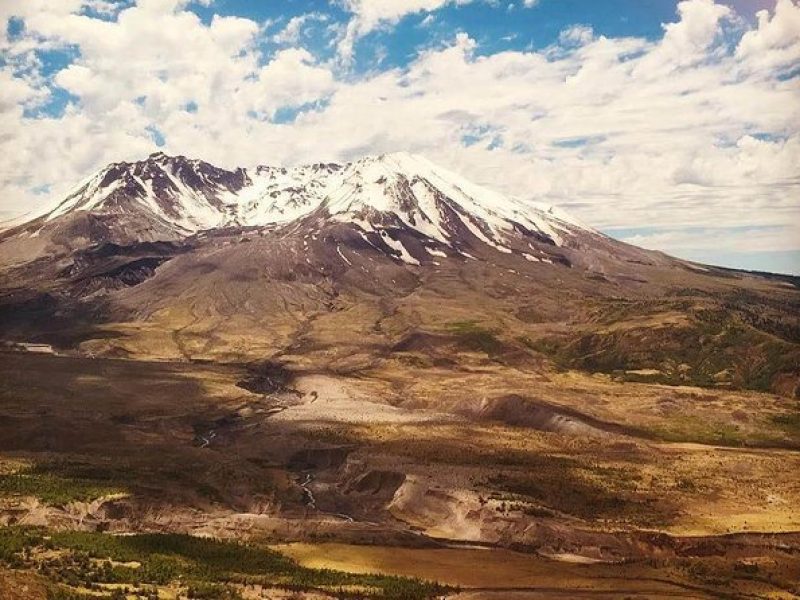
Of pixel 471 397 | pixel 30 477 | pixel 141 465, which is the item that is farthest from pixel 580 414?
pixel 30 477

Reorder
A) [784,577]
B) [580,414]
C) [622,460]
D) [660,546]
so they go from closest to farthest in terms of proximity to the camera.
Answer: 1. [784,577]
2. [660,546]
3. [622,460]
4. [580,414]

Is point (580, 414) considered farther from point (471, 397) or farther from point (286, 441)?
point (286, 441)

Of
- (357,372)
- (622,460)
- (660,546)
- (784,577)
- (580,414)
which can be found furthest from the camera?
(357,372)

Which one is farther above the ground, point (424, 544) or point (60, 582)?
point (60, 582)

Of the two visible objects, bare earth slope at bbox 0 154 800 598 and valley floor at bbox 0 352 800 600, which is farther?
bare earth slope at bbox 0 154 800 598

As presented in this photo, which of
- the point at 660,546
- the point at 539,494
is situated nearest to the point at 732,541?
the point at 660,546

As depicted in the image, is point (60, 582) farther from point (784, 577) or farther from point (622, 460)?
point (622, 460)

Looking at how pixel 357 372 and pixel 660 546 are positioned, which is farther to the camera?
pixel 357 372

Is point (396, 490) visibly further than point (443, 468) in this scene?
No

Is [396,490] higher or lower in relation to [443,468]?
lower

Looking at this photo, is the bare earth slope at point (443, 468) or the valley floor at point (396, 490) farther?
the bare earth slope at point (443, 468)
